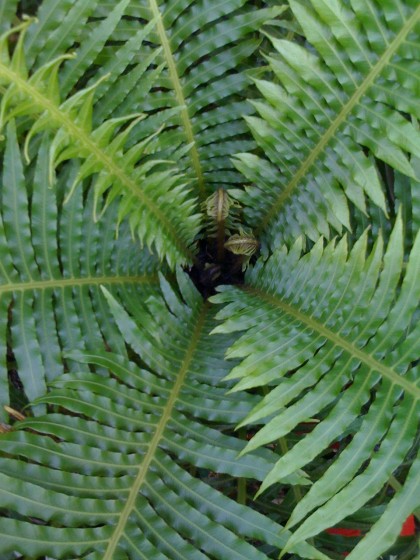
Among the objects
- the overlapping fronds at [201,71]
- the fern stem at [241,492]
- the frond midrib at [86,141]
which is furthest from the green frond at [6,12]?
the fern stem at [241,492]

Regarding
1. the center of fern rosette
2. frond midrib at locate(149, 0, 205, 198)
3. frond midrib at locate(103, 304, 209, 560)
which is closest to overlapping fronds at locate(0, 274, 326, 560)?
frond midrib at locate(103, 304, 209, 560)

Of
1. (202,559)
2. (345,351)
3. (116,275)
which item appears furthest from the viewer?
(116,275)

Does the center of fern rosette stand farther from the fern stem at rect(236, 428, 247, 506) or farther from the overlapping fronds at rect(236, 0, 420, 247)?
the fern stem at rect(236, 428, 247, 506)

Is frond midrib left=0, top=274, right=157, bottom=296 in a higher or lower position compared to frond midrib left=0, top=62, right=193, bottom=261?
lower

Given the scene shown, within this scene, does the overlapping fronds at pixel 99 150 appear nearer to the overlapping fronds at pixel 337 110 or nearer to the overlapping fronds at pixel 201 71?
the overlapping fronds at pixel 201 71

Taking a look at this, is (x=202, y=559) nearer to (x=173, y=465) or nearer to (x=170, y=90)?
(x=173, y=465)

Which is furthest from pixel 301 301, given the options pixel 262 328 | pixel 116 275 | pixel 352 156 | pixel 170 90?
pixel 170 90
